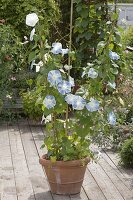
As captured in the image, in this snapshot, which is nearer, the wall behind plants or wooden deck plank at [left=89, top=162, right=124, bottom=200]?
wooden deck plank at [left=89, top=162, right=124, bottom=200]

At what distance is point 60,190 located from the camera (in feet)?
12.8

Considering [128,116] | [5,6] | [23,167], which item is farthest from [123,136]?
[5,6]

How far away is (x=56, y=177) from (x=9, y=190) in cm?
44

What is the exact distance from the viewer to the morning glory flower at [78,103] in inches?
141

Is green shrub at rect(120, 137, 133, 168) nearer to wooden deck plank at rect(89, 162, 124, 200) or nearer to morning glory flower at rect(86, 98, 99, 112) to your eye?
wooden deck plank at rect(89, 162, 124, 200)

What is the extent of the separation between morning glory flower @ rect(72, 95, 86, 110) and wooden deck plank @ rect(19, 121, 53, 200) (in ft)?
2.56

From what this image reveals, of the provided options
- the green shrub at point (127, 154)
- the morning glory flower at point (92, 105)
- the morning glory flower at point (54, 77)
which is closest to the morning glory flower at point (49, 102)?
the morning glory flower at point (54, 77)

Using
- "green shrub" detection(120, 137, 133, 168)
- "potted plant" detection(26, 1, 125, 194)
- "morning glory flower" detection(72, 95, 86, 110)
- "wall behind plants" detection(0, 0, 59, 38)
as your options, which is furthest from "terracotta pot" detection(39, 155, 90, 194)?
"wall behind plants" detection(0, 0, 59, 38)

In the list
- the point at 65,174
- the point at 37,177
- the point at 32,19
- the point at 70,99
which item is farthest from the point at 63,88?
the point at 37,177

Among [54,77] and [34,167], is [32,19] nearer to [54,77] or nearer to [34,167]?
[54,77]

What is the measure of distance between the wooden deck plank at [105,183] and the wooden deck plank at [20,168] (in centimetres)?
59

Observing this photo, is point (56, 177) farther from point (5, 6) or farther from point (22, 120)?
point (5, 6)

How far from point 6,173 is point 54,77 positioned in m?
1.32

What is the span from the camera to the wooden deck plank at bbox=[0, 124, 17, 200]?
3941mm
